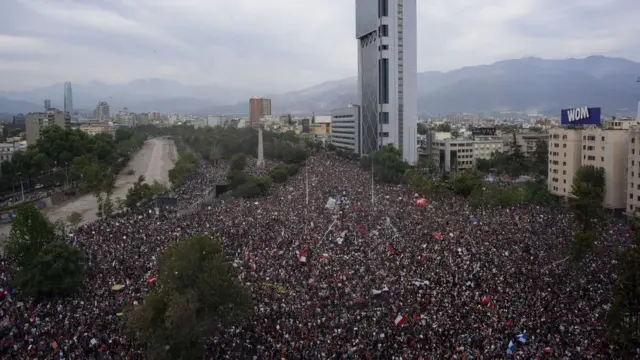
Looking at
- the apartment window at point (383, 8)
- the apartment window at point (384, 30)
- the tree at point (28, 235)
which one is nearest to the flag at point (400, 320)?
the tree at point (28, 235)

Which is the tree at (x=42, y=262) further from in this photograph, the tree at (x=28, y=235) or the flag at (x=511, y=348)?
the flag at (x=511, y=348)

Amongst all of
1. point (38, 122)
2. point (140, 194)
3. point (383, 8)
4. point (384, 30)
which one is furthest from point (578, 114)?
point (38, 122)

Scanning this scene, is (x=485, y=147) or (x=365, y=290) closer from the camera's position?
(x=365, y=290)

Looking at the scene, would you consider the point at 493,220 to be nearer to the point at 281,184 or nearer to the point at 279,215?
the point at 279,215

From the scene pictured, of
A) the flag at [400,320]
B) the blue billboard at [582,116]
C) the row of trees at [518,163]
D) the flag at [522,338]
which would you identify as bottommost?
the flag at [522,338]

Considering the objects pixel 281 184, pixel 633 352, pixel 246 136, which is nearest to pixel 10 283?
pixel 633 352

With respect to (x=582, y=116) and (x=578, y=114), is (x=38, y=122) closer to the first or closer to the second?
(x=578, y=114)

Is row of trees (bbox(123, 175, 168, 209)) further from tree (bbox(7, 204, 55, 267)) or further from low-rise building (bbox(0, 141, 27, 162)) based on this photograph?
low-rise building (bbox(0, 141, 27, 162))
